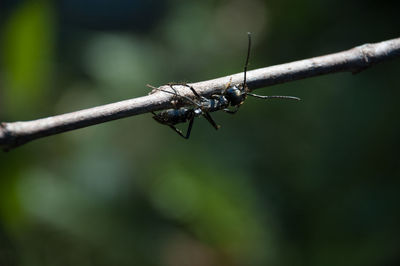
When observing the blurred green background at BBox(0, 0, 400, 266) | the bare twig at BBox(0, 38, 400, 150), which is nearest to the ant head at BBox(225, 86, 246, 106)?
the bare twig at BBox(0, 38, 400, 150)

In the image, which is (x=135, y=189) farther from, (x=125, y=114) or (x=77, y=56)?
(x=125, y=114)

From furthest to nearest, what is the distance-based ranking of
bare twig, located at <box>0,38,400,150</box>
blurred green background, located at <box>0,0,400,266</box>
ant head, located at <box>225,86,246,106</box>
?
blurred green background, located at <box>0,0,400,266</box>, ant head, located at <box>225,86,246,106</box>, bare twig, located at <box>0,38,400,150</box>

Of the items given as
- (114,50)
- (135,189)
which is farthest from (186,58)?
(135,189)

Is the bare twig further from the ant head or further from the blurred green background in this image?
the blurred green background

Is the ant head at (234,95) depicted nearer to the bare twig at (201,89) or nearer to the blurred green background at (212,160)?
the bare twig at (201,89)

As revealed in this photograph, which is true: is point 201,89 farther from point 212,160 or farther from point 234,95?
point 212,160
